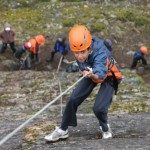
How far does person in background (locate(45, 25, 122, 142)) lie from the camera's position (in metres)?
9.98

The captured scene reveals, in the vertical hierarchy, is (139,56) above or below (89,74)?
below

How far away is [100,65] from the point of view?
10.0m

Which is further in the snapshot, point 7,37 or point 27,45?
point 7,37

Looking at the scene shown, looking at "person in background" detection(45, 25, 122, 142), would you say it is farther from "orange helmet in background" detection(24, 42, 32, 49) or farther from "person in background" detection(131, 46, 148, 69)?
"person in background" detection(131, 46, 148, 69)

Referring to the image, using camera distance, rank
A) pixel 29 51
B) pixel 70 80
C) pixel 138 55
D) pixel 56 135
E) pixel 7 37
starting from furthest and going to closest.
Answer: pixel 7 37
pixel 138 55
pixel 29 51
pixel 70 80
pixel 56 135

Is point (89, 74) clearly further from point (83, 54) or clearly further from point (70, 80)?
point (70, 80)

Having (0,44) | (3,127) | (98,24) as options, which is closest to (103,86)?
(3,127)

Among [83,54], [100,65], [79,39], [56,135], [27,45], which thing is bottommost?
[27,45]

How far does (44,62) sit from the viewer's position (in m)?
30.3

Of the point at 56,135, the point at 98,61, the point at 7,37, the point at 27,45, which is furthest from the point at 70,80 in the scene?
the point at 98,61

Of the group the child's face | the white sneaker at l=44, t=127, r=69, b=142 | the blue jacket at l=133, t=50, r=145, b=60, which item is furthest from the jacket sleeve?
the blue jacket at l=133, t=50, r=145, b=60

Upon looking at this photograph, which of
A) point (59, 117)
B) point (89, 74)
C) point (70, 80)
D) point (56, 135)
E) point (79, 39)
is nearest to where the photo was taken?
point (89, 74)

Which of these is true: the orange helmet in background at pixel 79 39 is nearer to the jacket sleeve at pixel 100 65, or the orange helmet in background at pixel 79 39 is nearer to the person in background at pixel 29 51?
the jacket sleeve at pixel 100 65

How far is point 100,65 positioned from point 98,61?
10 centimetres
